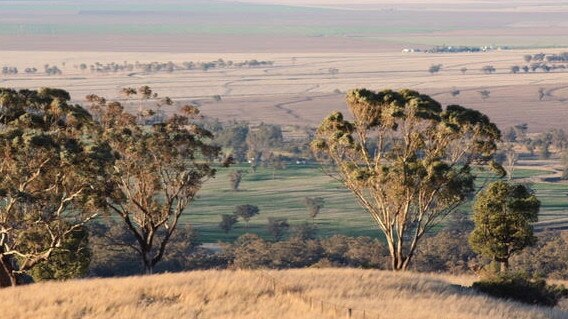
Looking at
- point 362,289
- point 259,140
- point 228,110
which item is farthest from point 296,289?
point 228,110

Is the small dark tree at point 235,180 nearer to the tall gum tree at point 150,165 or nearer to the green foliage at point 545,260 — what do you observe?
the green foliage at point 545,260

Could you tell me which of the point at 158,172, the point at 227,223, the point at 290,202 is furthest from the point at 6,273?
the point at 290,202

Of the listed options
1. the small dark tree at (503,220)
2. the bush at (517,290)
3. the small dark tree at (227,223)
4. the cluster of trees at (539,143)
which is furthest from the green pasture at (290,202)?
the bush at (517,290)

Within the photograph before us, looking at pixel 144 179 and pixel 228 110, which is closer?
pixel 144 179

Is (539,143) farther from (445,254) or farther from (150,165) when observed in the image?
(150,165)

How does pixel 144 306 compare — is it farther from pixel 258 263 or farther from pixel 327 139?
pixel 258 263
